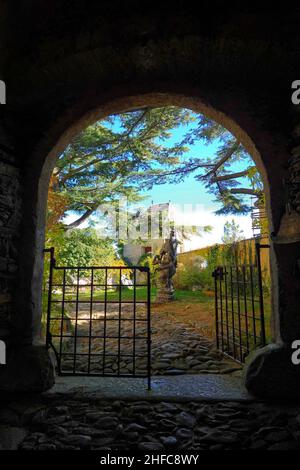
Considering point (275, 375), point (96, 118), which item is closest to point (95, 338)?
point (275, 375)

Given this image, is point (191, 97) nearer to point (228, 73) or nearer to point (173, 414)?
point (228, 73)

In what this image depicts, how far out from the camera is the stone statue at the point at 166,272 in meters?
9.33

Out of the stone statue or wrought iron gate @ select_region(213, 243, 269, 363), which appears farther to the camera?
the stone statue

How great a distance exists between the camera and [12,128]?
265 cm

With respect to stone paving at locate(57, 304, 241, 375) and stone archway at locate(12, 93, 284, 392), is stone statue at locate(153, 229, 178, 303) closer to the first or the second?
stone paving at locate(57, 304, 241, 375)

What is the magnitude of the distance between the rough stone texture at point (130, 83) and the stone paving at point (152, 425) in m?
0.51

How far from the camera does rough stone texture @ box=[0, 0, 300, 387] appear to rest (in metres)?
2.26

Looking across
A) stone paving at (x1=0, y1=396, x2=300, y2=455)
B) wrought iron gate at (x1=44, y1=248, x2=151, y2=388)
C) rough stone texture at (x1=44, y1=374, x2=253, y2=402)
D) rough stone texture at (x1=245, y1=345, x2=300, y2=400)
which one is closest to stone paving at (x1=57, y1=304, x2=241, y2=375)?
wrought iron gate at (x1=44, y1=248, x2=151, y2=388)

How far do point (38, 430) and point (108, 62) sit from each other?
3219 mm

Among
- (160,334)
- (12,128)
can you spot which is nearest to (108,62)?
(12,128)

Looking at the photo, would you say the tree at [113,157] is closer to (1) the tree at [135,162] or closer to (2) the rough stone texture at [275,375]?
(1) the tree at [135,162]

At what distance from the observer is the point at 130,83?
9.20 feet

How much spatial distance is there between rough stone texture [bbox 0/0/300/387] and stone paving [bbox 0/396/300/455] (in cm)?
51

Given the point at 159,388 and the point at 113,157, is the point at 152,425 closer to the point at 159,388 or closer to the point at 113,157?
the point at 159,388
